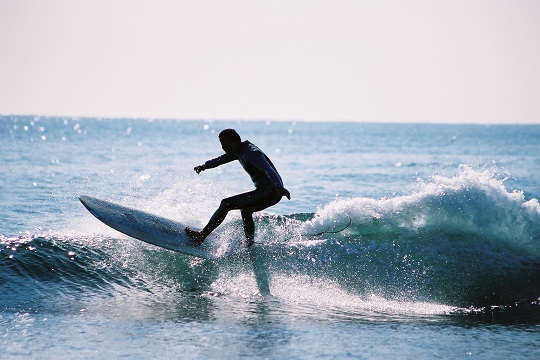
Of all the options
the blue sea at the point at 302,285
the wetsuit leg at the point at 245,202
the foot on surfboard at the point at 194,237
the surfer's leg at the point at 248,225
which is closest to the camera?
the blue sea at the point at 302,285

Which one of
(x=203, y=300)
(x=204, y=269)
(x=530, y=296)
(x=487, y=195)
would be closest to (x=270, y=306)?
(x=203, y=300)

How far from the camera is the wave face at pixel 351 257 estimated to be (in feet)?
27.7

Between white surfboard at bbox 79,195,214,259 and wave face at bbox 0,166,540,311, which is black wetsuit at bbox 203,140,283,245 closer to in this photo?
white surfboard at bbox 79,195,214,259

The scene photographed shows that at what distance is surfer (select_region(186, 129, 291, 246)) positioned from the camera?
8172 millimetres

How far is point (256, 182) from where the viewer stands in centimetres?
845

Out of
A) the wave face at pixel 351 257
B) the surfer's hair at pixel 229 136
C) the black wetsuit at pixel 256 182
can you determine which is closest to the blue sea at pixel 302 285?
the wave face at pixel 351 257

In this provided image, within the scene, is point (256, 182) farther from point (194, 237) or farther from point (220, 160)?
point (194, 237)

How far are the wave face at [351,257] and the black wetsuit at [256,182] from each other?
32.6 inches

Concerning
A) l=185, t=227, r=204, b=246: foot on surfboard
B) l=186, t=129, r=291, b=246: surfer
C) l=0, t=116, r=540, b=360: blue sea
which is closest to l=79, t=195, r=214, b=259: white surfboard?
l=185, t=227, r=204, b=246: foot on surfboard

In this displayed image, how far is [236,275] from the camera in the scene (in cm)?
869

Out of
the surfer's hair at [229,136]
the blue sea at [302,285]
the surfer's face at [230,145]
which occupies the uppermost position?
the surfer's hair at [229,136]

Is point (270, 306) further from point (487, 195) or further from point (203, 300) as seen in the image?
point (487, 195)

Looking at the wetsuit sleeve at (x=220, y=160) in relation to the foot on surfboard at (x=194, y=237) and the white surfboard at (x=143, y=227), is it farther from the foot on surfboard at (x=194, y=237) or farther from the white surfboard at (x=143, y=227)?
the white surfboard at (x=143, y=227)

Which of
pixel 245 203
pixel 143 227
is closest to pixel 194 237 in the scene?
pixel 143 227
